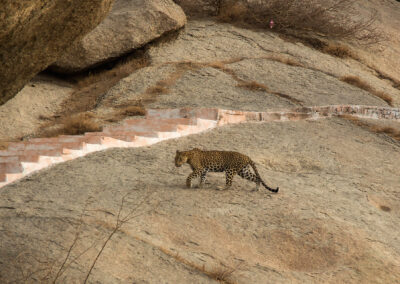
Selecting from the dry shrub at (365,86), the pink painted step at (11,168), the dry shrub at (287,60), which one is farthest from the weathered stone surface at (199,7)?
the pink painted step at (11,168)

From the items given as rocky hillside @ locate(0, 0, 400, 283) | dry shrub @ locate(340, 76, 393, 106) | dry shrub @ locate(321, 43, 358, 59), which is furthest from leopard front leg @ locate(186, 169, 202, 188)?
dry shrub @ locate(321, 43, 358, 59)

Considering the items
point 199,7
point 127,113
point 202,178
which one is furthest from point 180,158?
point 199,7

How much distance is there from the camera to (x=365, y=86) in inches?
650

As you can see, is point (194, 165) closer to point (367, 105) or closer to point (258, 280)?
point (258, 280)

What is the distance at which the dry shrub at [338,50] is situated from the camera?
1927 cm

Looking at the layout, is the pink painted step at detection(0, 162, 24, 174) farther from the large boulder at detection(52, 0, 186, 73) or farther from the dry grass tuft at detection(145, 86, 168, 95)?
the large boulder at detection(52, 0, 186, 73)

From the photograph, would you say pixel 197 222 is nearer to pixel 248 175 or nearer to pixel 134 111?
pixel 248 175

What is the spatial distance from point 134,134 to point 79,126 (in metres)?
2.25

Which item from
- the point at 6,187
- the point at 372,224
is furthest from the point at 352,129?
the point at 6,187

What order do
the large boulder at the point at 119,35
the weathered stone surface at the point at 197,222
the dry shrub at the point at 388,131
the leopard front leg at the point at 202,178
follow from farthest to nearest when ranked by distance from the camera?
the large boulder at the point at 119,35, the dry shrub at the point at 388,131, the leopard front leg at the point at 202,178, the weathered stone surface at the point at 197,222

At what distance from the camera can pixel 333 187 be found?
9.25 meters

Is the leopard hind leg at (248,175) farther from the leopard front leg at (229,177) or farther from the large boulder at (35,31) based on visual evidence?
the large boulder at (35,31)

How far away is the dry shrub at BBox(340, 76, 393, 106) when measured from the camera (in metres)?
16.0

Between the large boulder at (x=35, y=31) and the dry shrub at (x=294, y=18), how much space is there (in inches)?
476
